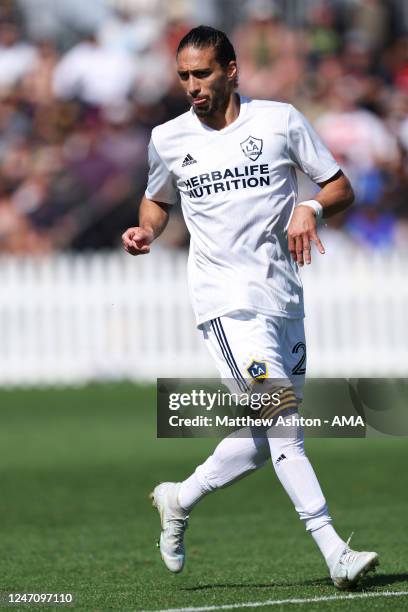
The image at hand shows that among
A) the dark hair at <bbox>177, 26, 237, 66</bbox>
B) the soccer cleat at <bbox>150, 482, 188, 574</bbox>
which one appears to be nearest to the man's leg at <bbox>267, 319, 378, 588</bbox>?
the soccer cleat at <bbox>150, 482, 188, 574</bbox>

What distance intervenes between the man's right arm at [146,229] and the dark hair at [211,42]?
0.90 meters

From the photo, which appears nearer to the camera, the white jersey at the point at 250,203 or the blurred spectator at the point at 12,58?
the white jersey at the point at 250,203

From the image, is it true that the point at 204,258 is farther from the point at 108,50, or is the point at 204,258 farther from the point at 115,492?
the point at 108,50

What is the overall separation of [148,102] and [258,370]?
593 inches

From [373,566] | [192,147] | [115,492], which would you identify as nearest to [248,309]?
[192,147]

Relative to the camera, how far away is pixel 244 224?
6793mm

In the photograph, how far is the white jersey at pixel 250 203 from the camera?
6.79 metres

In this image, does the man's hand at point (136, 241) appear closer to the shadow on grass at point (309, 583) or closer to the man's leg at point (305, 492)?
the man's leg at point (305, 492)

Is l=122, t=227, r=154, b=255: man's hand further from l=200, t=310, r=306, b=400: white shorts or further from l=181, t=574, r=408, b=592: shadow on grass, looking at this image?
l=181, t=574, r=408, b=592: shadow on grass

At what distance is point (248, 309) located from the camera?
6.74m

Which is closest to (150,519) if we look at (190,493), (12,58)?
(190,493)

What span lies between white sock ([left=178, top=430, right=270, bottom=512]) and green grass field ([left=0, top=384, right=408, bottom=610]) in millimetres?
522

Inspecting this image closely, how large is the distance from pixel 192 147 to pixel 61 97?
1543 cm

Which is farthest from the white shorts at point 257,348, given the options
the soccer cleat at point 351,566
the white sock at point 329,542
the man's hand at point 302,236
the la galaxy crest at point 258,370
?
the soccer cleat at point 351,566
